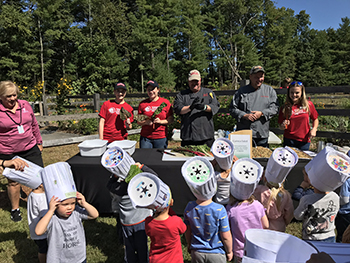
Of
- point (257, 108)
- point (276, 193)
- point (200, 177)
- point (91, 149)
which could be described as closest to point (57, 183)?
point (200, 177)

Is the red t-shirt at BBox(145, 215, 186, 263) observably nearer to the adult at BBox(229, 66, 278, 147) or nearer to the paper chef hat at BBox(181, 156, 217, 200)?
the paper chef hat at BBox(181, 156, 217, 200)

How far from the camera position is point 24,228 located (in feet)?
11.1

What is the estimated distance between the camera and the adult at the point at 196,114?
3523 millimetres

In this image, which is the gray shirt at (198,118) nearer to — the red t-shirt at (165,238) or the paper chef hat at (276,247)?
the red t-shirt at (165,238)

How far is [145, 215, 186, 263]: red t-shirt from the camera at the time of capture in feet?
5.65

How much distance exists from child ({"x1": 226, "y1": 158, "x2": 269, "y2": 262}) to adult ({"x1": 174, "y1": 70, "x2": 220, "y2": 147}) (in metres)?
1.73

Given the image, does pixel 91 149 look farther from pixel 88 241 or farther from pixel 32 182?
pixel 32 182

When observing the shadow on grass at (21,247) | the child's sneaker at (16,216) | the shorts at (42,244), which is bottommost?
the shadow on grass at (21,247)

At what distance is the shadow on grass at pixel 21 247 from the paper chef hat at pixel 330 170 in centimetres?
312

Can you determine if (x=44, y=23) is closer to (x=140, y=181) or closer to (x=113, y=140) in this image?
(x=113, y=140)

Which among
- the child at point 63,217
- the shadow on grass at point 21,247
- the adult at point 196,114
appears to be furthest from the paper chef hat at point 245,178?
the shadow on grass at point 21,247

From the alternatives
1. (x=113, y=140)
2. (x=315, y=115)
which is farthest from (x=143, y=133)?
(x=315, y=115)

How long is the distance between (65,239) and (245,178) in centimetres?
152

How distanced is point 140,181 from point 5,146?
101 inches
